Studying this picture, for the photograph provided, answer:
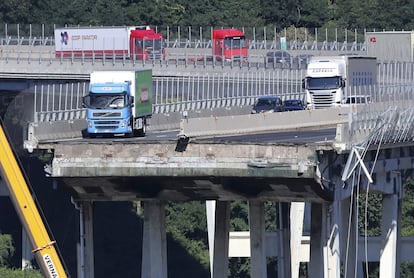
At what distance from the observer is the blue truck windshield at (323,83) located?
112125mm

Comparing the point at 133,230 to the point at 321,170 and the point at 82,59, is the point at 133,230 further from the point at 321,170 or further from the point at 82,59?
the point at 321,170

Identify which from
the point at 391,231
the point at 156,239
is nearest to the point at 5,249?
the point at 391,231

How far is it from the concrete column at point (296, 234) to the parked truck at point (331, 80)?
5392 mm

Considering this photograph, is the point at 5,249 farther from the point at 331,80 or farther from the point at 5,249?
Result: the point at 331,80

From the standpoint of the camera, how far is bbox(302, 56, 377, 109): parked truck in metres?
111

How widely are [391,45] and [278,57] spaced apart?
1256cm

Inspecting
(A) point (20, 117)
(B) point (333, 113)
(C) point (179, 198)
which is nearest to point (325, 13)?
(A) point (20, 117)

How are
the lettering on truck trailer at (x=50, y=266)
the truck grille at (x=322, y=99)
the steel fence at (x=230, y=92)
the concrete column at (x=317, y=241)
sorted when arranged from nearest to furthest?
the lettering on truck trailer at (x=50, y=266), the concrete column at (x=317, y=241), the steel fence at (x=230, y=92), the truck grille at (x=322, y=99)

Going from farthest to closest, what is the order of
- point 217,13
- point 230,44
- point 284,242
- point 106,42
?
point 217,13
point 106,42
point 230,44
point 284,242

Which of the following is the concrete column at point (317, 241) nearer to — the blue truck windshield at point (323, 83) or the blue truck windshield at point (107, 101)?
the blue truck windshield at point (107, 101)

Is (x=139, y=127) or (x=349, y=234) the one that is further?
(x=139, y=127)

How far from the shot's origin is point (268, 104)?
111562mm

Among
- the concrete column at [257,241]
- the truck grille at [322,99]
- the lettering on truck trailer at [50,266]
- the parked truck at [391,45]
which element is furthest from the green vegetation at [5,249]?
the lettering on truck trailer at [50,266]

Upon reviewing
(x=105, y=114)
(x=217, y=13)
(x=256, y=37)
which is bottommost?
(x=105, y=114)
